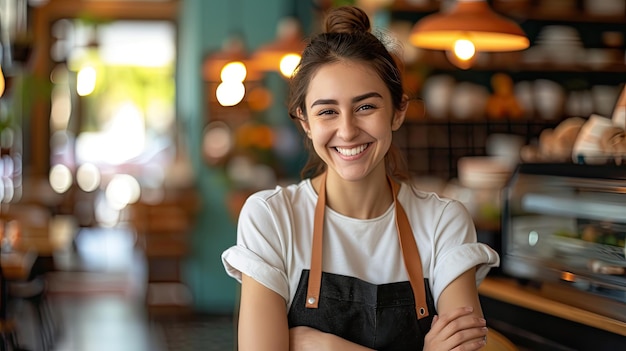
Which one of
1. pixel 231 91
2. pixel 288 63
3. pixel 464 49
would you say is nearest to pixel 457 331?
pixel 464 49

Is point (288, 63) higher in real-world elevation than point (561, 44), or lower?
lower

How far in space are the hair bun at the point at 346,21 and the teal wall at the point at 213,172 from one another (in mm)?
7032

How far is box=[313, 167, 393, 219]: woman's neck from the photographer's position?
246cm

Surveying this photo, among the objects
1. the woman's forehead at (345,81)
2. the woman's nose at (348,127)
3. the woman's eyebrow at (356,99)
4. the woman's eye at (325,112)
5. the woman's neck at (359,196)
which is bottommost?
the woman's neck at (359,196)

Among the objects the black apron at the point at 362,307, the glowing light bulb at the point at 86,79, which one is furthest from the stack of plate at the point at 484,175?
the glowing light bulb at the point at 86,79

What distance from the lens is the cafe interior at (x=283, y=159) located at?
144 inches

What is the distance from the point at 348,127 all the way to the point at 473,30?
2247 mm

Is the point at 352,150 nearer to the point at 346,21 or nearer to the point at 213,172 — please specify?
the point at 346,21

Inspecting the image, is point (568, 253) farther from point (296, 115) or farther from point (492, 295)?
point (296, 115)

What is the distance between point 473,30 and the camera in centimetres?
439

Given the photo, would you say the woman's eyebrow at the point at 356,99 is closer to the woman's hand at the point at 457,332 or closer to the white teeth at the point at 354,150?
the white teeth at the point at 354,150

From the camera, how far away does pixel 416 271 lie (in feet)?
7.91

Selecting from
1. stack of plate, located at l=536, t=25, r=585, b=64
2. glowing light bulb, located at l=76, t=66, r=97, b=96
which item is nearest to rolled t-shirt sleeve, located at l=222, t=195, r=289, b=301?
stack of plate, located at l=536, t=25, r=585, b=64

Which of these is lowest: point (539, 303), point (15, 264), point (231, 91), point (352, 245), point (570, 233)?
point (15, 264)
